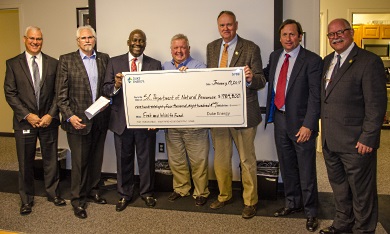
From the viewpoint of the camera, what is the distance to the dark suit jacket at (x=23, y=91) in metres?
2.84

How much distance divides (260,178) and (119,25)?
2115 mm

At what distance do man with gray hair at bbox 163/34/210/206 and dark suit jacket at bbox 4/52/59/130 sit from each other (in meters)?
1.02

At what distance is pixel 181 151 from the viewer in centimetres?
312

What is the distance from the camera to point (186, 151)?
317cm

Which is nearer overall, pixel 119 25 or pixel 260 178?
pixel 260 178

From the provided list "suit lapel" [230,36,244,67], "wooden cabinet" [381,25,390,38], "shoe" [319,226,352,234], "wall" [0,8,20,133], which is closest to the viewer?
"shoe" [319,226,352,234]

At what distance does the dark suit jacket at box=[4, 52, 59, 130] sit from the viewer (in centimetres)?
284

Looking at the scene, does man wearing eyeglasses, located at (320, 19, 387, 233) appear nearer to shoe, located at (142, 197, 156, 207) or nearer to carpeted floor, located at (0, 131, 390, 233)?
carpeted floor, located at (0, 131, 390, 233)

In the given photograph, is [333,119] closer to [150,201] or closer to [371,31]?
[150,201]

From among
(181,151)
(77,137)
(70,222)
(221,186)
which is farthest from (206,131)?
(70,222)

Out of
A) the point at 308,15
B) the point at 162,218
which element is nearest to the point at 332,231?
the point at 162,218

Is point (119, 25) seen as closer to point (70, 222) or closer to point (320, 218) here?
point (70, 222)

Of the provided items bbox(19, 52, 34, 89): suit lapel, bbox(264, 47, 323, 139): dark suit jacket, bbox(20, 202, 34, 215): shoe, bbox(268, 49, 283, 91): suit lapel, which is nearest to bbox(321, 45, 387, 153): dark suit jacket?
bbox(264, 47, 323, 139): dark suit jacket

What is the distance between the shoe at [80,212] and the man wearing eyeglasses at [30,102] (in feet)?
1.36
